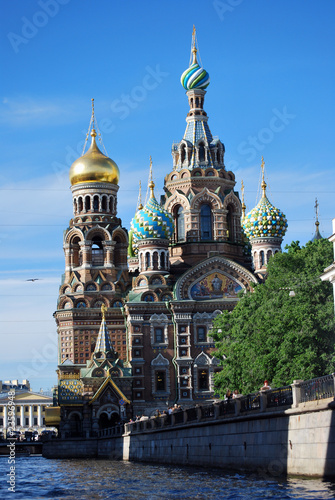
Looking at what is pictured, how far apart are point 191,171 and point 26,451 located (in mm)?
24052

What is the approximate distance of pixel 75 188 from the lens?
66.9 m

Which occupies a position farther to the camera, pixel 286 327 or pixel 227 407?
pixel 286 327

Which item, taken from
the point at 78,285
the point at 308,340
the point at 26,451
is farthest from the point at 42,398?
the point at 308,340

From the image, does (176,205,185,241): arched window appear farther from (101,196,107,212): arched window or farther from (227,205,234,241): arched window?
(101,196,107,212): arched window

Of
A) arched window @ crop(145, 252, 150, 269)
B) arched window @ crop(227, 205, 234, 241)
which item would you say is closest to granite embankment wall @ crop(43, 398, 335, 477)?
arched window @ crop(145, 252, 150, 269)

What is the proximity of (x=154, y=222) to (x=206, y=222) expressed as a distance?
Result: 504cm

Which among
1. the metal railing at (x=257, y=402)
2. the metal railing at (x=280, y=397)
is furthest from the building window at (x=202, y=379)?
the metal railing at (x=280, y=397)

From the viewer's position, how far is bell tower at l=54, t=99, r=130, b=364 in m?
63.8

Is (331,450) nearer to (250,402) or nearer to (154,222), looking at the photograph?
(250,402)

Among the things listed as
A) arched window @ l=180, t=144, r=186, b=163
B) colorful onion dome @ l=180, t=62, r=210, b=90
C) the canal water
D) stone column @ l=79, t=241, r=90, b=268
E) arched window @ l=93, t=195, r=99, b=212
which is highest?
colorful onion dome @ l=180, t=62, r=210, b=90

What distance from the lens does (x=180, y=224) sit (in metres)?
66.4

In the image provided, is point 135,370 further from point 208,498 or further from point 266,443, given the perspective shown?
point 208,498

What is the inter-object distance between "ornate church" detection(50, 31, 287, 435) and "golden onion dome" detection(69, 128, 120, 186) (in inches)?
2.5

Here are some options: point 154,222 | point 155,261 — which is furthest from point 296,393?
point 154,222
